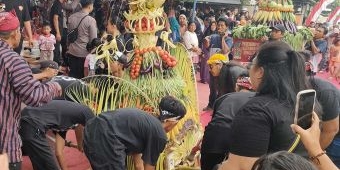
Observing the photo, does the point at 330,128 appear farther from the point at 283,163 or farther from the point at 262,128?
the point at 283,163

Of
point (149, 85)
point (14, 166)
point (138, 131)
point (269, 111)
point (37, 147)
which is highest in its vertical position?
point (269, 111)

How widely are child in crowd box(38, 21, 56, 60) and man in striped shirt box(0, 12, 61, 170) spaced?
4699mm

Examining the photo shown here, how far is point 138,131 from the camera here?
2.85 m

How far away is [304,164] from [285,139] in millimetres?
655

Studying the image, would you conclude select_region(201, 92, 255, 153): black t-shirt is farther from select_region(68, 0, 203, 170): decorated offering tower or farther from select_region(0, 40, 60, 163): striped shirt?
select_region(0, 40, 60, 163): striped shirt

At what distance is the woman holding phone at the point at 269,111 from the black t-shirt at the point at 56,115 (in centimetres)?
185

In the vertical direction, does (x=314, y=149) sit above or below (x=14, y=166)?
above

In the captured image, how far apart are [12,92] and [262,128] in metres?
1.48

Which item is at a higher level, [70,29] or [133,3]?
[133,3]

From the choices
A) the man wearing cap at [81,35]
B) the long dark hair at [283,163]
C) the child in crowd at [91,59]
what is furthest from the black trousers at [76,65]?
the long dark hair at [283,163]

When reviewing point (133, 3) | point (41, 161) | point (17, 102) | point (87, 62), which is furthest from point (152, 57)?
point (87, 62)

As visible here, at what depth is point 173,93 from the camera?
377 centimetres

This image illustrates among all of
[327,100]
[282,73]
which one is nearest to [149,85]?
[327,100]

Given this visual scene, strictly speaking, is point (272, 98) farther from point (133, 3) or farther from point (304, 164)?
point (133, 3)
